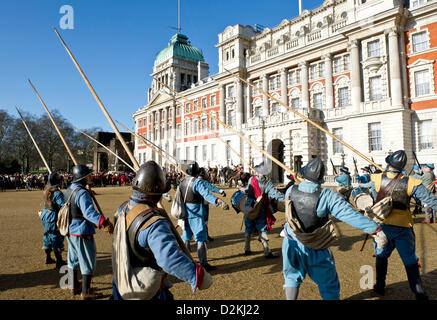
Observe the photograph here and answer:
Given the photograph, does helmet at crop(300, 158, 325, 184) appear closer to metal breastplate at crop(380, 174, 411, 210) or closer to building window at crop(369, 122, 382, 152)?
metal breastplate at crop(380, 174, 411, 210)

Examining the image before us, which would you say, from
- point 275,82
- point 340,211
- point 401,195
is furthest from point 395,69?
point 340,211

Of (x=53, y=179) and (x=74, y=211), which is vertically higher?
(x=53, y=179)

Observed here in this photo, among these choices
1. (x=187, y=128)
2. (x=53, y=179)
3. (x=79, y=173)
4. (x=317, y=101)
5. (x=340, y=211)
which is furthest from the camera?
(x=187, y=128)

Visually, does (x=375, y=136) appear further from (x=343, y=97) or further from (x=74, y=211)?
(x=74, y=211)

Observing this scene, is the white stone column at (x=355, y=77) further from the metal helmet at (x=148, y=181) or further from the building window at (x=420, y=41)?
the metal helmet at (x=148, y=181)

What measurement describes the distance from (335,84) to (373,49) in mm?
4061

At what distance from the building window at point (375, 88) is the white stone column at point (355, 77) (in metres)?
0.83

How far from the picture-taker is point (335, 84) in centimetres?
2530

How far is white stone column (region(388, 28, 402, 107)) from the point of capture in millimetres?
20578

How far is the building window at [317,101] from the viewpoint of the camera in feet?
87.7

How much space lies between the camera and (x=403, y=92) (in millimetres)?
21016

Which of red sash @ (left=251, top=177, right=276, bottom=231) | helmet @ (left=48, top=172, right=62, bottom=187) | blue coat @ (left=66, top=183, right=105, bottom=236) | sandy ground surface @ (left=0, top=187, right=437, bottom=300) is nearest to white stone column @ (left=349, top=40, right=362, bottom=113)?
sandy ground surface @ (left=0, top=187, right=437, bottom=300)
